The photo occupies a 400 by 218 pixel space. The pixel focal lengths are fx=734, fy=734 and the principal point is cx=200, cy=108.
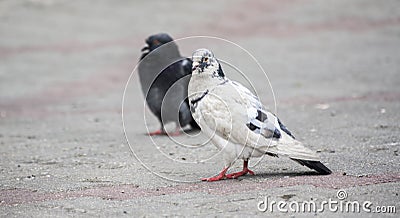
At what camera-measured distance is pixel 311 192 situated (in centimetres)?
508

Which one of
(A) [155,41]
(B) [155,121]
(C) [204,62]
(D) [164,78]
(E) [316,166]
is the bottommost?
(B) [155,121]

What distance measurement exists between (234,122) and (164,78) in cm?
309

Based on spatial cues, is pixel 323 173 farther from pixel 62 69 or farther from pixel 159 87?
pixel 62 69

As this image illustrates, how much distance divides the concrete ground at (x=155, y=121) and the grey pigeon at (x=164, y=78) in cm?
40

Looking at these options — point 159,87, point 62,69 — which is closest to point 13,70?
point 62,69

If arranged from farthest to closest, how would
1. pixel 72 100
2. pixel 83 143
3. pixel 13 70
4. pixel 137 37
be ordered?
pixel 137 37 < pixel 13 70 < pixel 72 100 < pixel 83 143

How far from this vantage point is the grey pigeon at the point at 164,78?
8461 millimetres

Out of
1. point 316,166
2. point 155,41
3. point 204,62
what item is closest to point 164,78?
point 155,41

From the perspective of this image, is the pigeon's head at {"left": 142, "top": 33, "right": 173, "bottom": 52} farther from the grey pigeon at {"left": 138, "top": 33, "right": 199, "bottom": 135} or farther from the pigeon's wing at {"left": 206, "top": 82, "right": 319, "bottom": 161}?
the pigeon's wing at {"left": 206, "top": 82, "right": 319, "bottom": 161}

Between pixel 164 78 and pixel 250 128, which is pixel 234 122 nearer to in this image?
pixel 250 128

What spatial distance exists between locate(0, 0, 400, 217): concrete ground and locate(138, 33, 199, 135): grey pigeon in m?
0.40

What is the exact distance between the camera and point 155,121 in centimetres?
995

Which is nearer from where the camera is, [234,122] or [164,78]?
[234,122]

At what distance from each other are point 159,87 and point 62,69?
622cm
